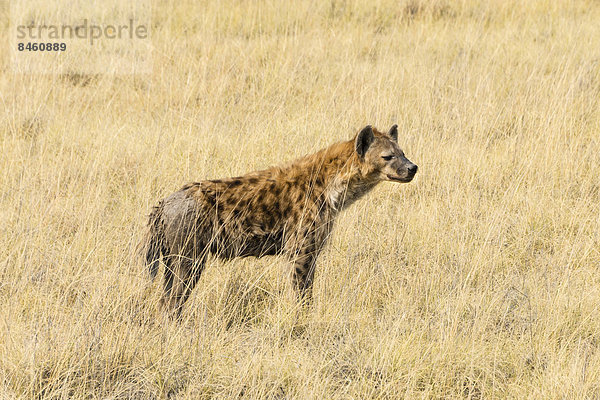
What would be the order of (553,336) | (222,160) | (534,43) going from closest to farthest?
(553,336) → (222,160) → (534,43)

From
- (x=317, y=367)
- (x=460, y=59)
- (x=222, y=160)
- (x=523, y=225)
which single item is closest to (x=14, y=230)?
(x=222, y=160)

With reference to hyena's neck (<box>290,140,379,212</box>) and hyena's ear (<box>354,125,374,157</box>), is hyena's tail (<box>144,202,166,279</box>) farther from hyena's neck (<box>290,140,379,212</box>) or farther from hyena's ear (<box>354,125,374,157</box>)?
hyena's ear (<box>354,125,374,157</box>)

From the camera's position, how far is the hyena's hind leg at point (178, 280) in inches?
161

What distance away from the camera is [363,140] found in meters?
4.64

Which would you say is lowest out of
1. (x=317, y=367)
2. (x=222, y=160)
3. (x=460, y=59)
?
(x=317, y=367)

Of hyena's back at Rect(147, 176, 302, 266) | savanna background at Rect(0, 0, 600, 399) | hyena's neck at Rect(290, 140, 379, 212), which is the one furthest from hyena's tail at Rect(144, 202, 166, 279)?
hyena's neck at Rect(290, 140, 379, 212)

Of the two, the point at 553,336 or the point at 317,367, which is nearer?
the point at 317,367

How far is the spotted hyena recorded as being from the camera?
4.07m

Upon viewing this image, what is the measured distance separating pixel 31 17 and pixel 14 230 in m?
5.66

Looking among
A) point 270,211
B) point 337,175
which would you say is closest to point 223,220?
point 270,211

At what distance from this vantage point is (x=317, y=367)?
3660 mm

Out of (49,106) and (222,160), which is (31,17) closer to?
(49,106)

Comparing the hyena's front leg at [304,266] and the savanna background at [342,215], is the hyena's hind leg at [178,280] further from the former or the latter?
the hyena's front leg at [304,266]

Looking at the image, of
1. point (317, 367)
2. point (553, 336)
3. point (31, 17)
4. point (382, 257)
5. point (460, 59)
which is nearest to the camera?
point (317, 367)
